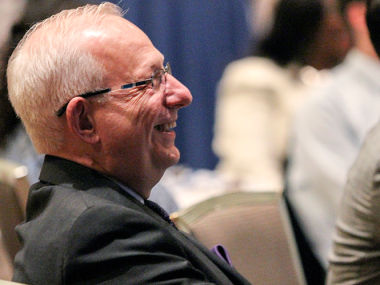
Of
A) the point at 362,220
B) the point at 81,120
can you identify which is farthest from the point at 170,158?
the point at 362,220

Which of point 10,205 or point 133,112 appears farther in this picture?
point 10,205

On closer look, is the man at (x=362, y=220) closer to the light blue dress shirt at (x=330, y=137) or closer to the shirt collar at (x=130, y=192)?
the shirt collar at (x=130, y=192)

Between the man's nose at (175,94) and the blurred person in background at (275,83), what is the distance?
75.3 inches

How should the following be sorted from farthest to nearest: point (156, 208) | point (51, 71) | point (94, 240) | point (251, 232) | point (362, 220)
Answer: point (251, 232) → point (362, 220) → point (156, 208) → point (51, 71) → point (94, 240)

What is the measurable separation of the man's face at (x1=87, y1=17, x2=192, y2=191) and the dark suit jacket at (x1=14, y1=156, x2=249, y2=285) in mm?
54

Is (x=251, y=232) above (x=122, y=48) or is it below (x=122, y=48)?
below

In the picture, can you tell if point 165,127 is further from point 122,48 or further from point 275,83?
point 275,83

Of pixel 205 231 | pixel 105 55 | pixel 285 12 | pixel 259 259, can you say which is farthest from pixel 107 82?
pixel 285 12

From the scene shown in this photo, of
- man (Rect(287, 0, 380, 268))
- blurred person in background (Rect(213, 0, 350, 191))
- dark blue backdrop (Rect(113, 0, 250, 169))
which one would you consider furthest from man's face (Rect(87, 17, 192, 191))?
dark blue backdrop (Rect(113, 0, 250, 169))

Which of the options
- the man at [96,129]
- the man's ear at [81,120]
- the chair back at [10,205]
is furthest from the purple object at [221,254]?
the chair back at [10,205]

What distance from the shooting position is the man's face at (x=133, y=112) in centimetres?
138

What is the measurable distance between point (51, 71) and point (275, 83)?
2242mm

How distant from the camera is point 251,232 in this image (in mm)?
1974

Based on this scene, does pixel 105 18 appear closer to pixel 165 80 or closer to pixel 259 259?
pixel 165 80
